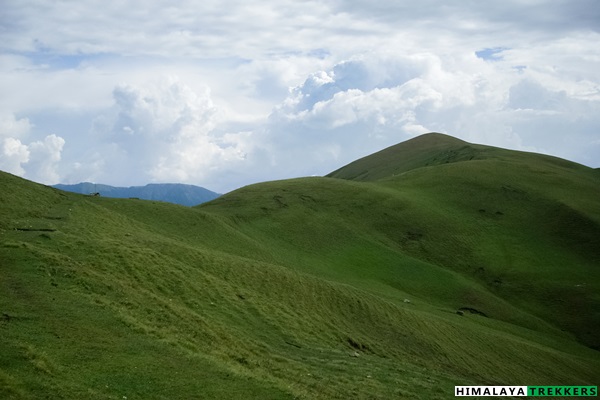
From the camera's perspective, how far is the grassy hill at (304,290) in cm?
2303

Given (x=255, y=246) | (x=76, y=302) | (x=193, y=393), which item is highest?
(x=255, y=246)

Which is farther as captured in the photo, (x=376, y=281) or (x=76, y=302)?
(x=376, y=281)

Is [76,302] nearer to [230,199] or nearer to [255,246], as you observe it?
[255,246]

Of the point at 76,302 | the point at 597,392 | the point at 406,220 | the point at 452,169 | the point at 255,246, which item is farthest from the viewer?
the point at 452,169

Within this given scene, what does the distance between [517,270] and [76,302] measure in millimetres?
77443

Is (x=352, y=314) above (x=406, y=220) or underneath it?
underneath

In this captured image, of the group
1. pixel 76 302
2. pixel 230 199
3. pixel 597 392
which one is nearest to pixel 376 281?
pixel 597 392

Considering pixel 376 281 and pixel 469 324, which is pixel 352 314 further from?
pixel 376 281

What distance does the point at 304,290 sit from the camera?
160 ft

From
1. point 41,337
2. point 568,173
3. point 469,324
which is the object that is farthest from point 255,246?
point 568,173

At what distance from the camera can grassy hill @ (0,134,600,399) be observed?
2303 centimetres

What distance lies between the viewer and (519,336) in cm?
6425

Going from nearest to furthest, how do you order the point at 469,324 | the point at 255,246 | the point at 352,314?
the point at 352,314, the point at 469,324, the point at 255,246

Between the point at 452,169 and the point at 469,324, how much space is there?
72.1 meters
